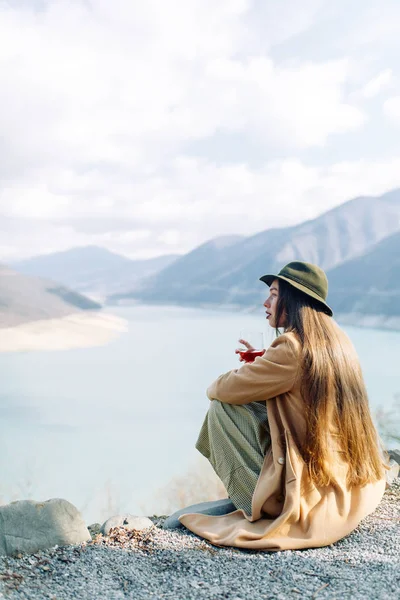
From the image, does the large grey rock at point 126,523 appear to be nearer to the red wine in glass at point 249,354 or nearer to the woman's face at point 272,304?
the red wine in glass at point 249,354

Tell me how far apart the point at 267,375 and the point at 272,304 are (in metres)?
0.30

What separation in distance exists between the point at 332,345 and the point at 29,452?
14724 mm

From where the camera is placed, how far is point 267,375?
224 centimetres

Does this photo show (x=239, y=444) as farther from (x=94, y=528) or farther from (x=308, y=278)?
(x=94, y=528)

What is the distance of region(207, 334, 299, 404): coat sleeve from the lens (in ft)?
7.29

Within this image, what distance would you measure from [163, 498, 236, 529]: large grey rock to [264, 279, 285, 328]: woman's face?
85cm

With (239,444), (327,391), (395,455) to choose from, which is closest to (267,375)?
(327,391)

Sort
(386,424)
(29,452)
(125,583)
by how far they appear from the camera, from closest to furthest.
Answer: (125,583), (386,424), (29,452)

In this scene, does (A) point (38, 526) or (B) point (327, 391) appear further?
(A) point (38, 526)

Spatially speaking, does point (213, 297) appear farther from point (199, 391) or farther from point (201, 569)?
point (201, 569)

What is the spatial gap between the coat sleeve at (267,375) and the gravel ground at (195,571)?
0.59m

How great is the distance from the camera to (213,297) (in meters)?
29.0

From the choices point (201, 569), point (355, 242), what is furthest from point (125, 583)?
point (355, 242)

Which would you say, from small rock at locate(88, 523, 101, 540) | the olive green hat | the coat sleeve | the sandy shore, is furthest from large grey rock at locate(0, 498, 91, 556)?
the sandy shore
